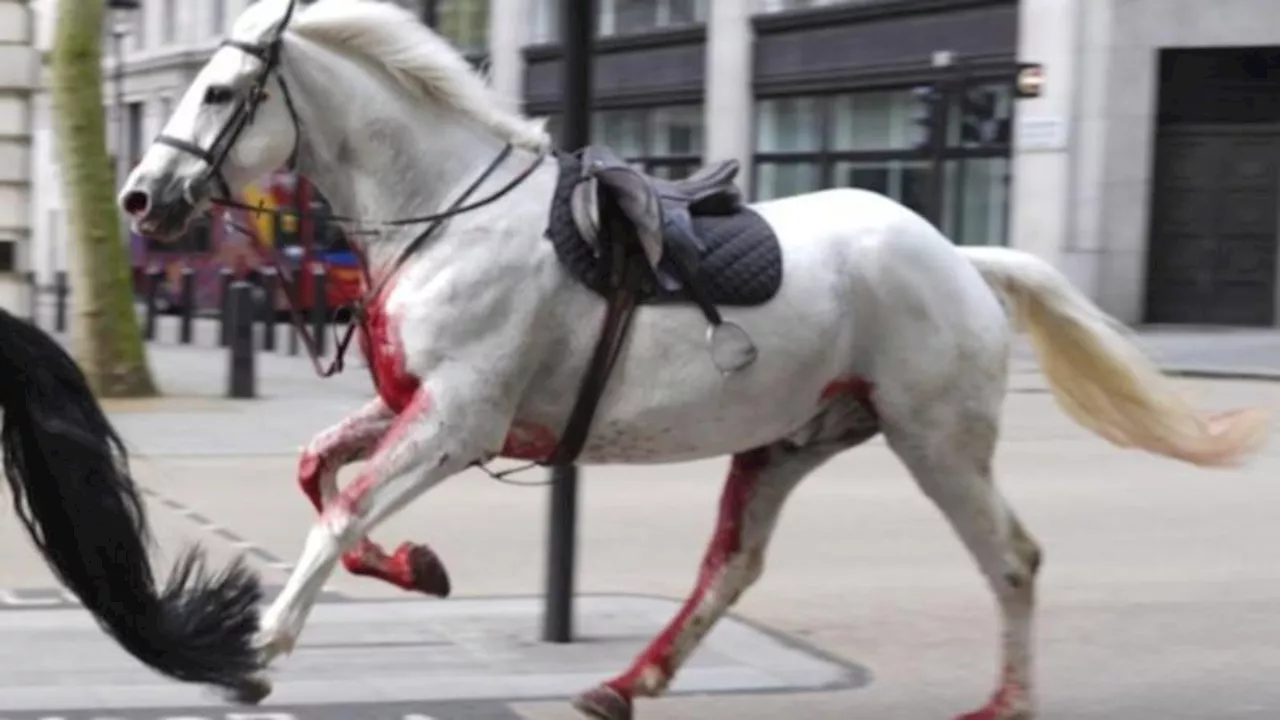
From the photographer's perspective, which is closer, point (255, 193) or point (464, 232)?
point (464, 232)

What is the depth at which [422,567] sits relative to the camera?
19.6 feet

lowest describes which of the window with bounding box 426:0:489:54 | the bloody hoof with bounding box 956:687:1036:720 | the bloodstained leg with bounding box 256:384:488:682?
the bloody hoof with bounding box 956:687:1036:720

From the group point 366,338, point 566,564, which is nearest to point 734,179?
point 366,338

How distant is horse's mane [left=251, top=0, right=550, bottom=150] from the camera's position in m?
5.78

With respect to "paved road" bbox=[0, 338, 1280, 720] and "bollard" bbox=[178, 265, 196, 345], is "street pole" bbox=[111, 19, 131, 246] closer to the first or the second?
"bollard" bbox=[178, 265, 196, 345]

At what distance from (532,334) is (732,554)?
3.74 feet

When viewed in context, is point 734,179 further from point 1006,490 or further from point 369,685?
point 1006,490

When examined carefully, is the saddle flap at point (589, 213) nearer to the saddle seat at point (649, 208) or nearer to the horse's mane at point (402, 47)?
the saddle seat at point (649, 208)

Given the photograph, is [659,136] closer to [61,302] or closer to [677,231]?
[61,302]

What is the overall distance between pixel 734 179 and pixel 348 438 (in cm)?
133

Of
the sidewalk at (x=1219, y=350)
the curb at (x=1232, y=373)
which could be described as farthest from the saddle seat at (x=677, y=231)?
the curb at (x=1232, y=373)

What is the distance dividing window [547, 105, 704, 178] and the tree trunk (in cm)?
1933

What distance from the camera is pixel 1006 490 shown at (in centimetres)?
1284

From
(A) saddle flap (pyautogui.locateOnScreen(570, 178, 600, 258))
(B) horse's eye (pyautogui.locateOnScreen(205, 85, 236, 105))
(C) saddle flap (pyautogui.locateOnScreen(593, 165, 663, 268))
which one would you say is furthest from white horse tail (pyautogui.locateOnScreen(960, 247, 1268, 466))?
(B) horse's eye (pyautogui.locateOnScreen(205, 85, 236, 105))
